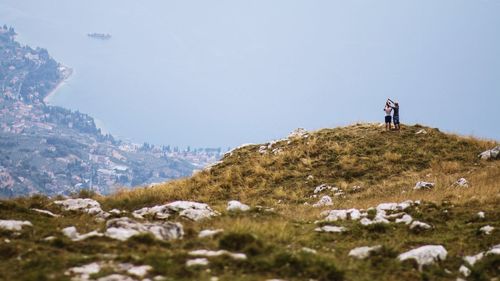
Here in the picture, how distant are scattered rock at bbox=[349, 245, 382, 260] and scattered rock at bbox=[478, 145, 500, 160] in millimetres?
22512

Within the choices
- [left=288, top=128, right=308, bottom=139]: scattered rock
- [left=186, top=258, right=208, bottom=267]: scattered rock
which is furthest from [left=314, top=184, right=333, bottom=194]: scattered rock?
[left=186, top=258, right=208, bottom=267]: scattered rock

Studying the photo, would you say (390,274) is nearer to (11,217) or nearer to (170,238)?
(170,238)

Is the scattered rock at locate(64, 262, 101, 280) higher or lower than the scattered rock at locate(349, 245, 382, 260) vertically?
lower

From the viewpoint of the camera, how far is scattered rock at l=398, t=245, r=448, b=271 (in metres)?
12.3

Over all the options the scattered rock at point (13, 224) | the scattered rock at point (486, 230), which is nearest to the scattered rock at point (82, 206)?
the scattered rock at point (13, 224)

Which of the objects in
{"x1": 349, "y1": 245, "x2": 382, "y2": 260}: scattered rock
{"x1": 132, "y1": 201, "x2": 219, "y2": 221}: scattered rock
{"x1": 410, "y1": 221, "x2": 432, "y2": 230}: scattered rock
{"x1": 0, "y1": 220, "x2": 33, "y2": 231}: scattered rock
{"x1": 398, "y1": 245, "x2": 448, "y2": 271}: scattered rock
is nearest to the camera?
{"x1": 398, "y1": 245, "x2": 448, "y2": 271}: scattered rock

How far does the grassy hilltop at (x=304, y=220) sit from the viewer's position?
1110 cm

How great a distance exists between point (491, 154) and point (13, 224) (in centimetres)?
2928

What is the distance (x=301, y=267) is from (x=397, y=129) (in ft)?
101

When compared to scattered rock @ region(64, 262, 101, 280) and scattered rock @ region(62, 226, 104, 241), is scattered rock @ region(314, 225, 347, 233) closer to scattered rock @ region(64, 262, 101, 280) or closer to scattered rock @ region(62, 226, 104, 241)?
scattered rock @ region(62, 226, 104, 241)

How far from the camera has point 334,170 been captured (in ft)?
107

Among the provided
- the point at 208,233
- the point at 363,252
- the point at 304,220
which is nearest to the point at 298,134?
the point at 304,220

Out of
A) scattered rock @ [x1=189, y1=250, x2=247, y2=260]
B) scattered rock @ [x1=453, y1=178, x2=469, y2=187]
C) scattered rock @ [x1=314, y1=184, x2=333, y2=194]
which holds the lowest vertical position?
scattered rock @ [x1=189, y1=250, x2=247, y2=260]

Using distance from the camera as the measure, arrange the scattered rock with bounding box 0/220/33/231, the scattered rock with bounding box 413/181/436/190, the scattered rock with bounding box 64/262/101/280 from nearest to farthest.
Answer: the scattered rock with bounding box 64/262/101/280
the scattered rock with bounding box 0/220/33/231
the scattered rock with bounding box 413/181/436/190
